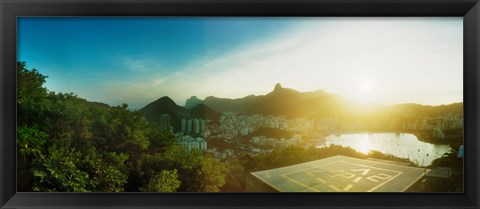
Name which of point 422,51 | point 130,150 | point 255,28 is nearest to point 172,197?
point 130,150

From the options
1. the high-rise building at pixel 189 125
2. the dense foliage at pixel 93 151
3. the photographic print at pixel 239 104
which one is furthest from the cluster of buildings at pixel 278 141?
the high-rise building at pixel 189 125

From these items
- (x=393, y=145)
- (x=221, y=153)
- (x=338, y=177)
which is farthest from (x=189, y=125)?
(x=393, y=145)

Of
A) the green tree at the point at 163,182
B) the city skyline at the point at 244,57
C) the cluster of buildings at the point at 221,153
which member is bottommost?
the green tree at the point at 163,182

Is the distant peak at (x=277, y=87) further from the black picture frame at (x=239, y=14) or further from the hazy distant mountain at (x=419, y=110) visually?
the hazy distant mountain at (x=419, y=110)

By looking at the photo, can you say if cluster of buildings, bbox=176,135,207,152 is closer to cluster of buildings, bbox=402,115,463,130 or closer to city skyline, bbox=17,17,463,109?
city skyline, bbox=17,17,463,109

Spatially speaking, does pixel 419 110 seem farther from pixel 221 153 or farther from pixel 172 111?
pixel 172 111

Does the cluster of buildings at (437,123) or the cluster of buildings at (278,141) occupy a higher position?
the cluster of buildings at (437,123)

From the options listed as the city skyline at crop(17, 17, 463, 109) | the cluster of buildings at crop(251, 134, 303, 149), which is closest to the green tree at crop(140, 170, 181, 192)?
the city skyline at crop(17, 17, 463, 109)

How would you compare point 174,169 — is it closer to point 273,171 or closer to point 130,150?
point 130,150
